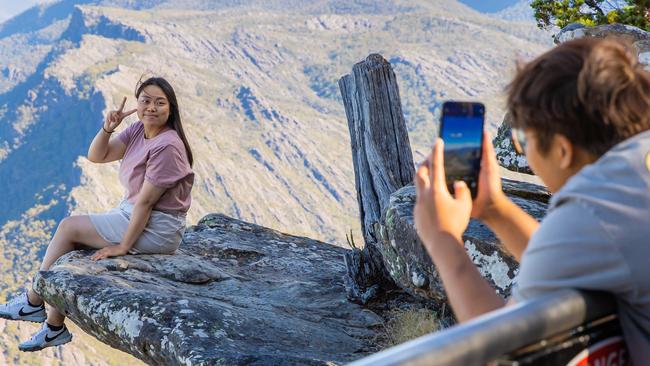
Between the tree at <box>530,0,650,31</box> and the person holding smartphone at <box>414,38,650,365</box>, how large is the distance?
42.1ft

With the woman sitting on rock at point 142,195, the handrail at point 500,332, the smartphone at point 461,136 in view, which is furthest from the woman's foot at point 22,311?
the handrail at point 500,332

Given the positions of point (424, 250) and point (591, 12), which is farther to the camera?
point (591, 12)

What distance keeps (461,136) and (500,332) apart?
107cm

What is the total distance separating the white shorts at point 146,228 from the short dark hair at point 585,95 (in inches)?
292

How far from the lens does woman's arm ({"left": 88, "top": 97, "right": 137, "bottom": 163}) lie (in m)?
9.33

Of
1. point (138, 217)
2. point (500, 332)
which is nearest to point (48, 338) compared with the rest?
point (138, 217)

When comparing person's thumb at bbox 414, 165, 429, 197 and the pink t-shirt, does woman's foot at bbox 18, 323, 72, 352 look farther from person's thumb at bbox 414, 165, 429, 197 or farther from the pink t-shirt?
person's thumb at bbox 414, 165, 429, 197

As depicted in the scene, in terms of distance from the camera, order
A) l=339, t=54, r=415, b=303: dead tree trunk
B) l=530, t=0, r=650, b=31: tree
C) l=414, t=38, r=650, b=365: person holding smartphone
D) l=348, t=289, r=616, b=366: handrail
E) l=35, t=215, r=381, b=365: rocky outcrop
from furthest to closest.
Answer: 1. l=530, t=0, r=650, b=31: tree
2. l=339, t=54, r=415, b=303: dead tree trunk
3. l=35, t=215, r=381, b=365: rocky outcrop
4. l=414, t=38, r=650, b=365: person holding smartphone
5. l=348, t=289, r=616, b=366: handrail

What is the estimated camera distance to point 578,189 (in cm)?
208

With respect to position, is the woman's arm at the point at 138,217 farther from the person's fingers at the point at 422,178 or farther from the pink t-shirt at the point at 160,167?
the person's fingers at the point at 422,178

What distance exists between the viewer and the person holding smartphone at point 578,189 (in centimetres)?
202

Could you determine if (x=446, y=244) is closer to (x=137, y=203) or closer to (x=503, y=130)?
(x=137, y=203)

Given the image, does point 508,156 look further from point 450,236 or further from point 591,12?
point 591,12

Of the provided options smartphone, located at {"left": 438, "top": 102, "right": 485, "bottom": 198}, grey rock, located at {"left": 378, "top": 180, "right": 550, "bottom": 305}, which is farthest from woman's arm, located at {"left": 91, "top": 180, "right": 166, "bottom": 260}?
smartphone, located at {"left": 438, "top": 102, "right": 485, "bottom": 198}
